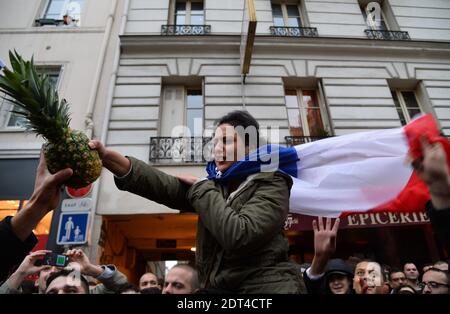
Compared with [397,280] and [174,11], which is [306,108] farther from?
[174,11]

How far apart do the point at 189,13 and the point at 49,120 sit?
9730 millimetres

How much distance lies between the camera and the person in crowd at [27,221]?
1.27 meters

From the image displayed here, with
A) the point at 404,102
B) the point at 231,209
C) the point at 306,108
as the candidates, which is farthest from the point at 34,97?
the point at 404,102

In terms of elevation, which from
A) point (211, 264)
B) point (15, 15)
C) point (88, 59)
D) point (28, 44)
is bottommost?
point (211, 264)

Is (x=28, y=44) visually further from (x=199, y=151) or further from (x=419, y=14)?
(x=419, y=14)

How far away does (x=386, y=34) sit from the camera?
384 inches

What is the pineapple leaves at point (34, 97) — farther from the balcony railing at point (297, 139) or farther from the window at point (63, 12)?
the window at point (63, 12)

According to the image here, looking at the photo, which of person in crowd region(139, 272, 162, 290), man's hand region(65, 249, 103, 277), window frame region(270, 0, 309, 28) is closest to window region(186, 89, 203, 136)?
window frame region(270, 0, 309, 28)

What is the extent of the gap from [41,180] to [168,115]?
701 centimetres

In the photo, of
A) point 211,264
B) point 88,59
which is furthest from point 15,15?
point 211,264

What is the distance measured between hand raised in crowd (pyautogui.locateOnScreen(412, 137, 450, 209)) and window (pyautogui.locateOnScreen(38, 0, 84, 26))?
11.0 meters

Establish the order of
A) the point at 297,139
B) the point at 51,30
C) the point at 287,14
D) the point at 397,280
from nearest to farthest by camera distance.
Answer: the point at 397,280, the point at 297,139, the point at 51,30, the point at 287,14

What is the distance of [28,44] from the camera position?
9070mm

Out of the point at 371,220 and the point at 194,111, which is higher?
the point at 194,111
